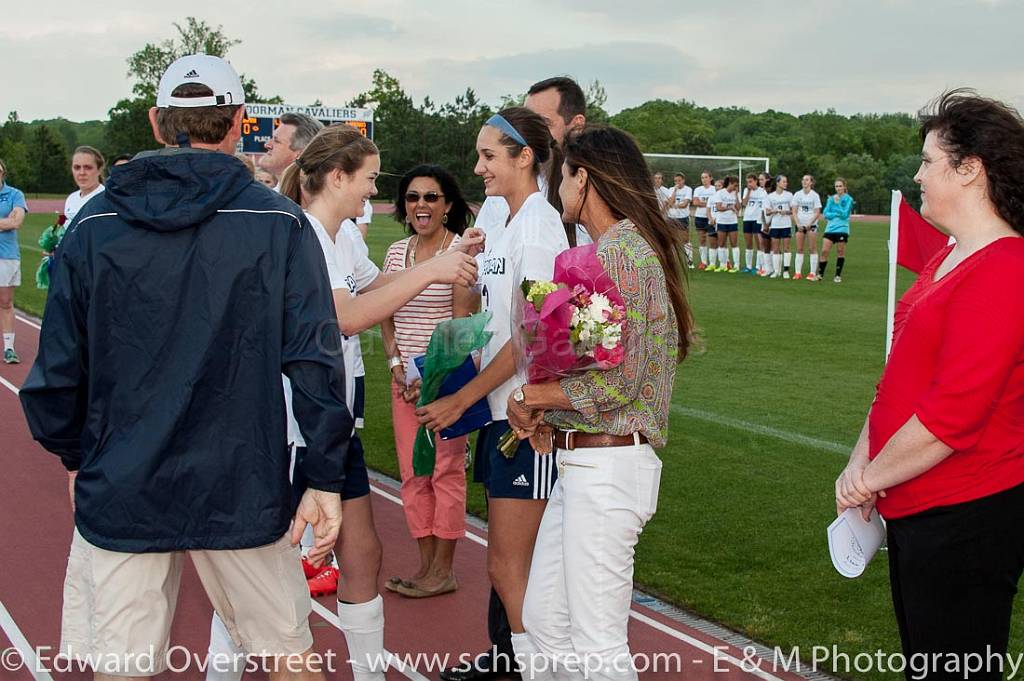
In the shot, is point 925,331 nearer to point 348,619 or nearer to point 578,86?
point 348,619

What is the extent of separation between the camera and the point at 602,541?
3.27 m

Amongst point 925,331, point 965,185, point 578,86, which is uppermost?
point 578,86

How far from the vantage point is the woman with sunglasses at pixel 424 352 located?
5.43 metres

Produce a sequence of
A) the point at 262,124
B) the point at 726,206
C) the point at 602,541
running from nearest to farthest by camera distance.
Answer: the point at 602,541 → the point at 262,124 → the point at 726,206

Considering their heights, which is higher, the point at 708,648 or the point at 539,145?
the point at 539,145

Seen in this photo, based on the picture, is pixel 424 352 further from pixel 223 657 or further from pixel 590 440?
pixel 590 440

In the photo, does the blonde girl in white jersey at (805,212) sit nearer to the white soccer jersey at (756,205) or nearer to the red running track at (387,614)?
the white soccer jersey at (756,205)

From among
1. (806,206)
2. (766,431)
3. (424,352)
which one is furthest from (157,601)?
(806,206)

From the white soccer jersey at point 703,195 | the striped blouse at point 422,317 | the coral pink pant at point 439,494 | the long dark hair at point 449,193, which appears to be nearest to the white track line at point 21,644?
the coral pink pant at point 439,494

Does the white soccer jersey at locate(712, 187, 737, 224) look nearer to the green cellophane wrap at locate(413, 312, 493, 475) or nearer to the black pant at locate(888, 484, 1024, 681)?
the green cellophane wrap at locate(413, 312, 493, 475)

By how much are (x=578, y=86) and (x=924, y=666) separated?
3.34 meters

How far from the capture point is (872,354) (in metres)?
13.3

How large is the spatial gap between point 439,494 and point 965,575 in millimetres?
2954

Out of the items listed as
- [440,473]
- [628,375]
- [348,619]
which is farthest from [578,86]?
[348,619]
